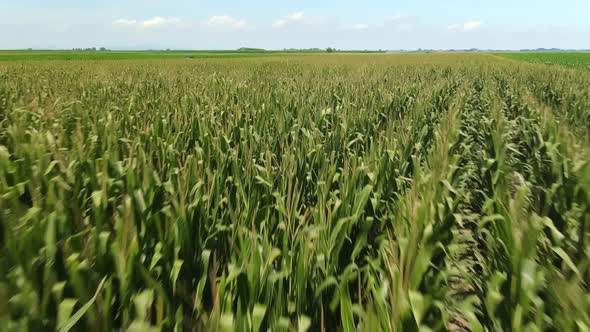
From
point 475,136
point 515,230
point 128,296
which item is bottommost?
point 475,136

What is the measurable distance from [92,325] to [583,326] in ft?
5.72

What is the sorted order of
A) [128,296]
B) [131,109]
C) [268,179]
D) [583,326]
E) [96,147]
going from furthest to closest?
[131,109]
[96,147]
[268,179]
[128,296]
[583,326]

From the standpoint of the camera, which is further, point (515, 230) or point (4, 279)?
point (515, 230)

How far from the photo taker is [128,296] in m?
1.46

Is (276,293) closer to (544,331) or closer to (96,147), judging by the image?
(544,331)

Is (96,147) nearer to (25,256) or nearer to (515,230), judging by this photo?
(25,256)

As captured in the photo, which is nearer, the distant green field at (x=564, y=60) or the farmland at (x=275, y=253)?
the farmland at (x=275, y=253)

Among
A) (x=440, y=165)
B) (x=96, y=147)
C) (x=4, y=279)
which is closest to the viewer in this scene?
(x=4, y=279)

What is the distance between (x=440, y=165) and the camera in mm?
2949

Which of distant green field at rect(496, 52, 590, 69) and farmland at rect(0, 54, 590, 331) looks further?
distant green field at rect(496, 52, 590, 69)

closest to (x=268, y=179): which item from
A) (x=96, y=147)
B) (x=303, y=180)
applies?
(x=303, y=180)

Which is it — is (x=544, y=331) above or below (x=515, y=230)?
below

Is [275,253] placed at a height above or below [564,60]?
above

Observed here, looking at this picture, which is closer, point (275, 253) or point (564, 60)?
point (275, 253)
